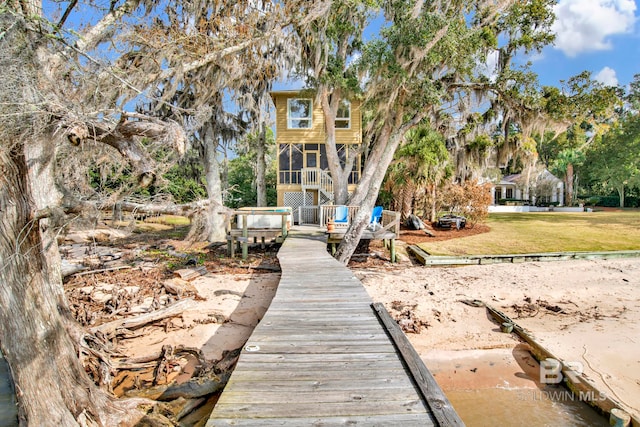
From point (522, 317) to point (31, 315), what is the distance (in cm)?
844

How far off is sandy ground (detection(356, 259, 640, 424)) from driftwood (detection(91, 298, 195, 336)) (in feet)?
15.2

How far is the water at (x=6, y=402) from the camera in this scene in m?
4.87

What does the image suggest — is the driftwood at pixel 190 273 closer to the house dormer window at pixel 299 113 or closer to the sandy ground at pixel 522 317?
the sandy ground at pixel 522 317

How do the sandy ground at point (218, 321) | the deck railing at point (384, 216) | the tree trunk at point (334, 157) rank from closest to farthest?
1. the sandy ground at point (218, 321)
2. the deck railing at point (384, 216)
3. the tree trunk at point (334, 157)

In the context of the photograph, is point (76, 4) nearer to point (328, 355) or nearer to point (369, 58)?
point (328, 355)

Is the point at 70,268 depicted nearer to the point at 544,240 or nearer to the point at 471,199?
the point at 471,199

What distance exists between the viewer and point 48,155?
373 cm

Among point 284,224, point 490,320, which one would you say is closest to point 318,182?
point 284,224

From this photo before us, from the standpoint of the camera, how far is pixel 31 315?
373 centimetres

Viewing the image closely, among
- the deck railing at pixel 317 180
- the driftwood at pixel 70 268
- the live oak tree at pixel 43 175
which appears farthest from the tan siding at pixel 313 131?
the live oak tree at pixel 43 175

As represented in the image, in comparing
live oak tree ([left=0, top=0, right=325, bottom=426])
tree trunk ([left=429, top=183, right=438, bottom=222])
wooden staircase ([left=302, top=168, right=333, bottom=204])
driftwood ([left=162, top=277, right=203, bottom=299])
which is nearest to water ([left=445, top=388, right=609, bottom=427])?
live oak tree ([left=0, top=0, right=325, bottom=426])

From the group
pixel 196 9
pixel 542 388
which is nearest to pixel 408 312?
pixel 542 388

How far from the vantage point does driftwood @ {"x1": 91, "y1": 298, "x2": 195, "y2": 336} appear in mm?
6172

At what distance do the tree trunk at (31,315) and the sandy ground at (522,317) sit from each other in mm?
4998
